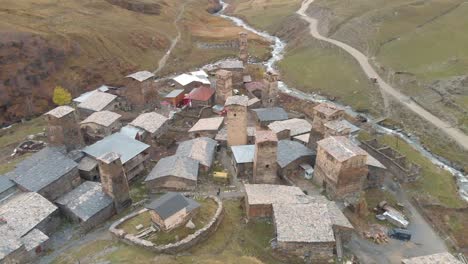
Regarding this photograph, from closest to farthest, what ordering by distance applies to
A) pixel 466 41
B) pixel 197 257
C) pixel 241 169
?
pixel 197 257 < pixel 241 169 < pixel 466 41

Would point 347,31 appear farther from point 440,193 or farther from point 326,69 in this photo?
point 440,193

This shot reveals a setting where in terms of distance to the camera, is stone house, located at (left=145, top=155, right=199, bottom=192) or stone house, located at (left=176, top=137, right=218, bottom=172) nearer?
stone house, located at (left=145, top=155, right=199, bottom=192)

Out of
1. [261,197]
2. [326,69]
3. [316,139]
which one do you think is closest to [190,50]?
[326,69]

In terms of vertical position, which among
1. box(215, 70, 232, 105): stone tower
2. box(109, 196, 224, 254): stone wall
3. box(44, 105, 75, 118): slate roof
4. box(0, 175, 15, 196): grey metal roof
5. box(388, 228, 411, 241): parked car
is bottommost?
box(388, 228, 411, 241): parked car

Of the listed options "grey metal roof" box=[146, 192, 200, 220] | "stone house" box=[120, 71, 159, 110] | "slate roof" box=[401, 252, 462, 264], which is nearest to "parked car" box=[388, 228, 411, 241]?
"slate roof" box=[401, 252, 462, 264]

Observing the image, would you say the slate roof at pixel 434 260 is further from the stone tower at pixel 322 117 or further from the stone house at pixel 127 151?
the stone house at pixel 127 151

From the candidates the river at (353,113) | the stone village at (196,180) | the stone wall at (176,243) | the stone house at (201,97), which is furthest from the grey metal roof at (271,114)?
the stone wall at (176,243)

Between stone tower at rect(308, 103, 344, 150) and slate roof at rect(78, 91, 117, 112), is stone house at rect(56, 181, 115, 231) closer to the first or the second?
slate roof at rect(78, 91, 117, 112)
